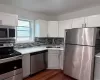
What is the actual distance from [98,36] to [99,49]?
1.25 feet

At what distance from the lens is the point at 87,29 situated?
7.61 feet

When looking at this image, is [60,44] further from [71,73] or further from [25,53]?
[25,53]

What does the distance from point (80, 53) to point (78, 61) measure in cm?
25

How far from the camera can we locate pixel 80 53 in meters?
2.49

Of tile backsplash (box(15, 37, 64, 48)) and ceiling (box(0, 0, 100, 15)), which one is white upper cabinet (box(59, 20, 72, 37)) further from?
ceiling (box(0, 0, 100, 15))

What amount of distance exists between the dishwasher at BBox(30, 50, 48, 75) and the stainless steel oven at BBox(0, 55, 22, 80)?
1.83 ft

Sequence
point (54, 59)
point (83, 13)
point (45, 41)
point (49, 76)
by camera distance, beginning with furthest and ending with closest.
Result: point (45, 41) → point (54, 59) → point (83, 13) → point (49, 76)

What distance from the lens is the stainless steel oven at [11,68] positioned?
6.89 ft

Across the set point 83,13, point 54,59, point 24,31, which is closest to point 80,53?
point 54,59

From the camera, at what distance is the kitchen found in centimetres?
227

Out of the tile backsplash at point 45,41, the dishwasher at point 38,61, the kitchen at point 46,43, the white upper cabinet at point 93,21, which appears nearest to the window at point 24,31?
the kitchen at point 46,43

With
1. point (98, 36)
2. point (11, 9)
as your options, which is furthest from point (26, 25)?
point (98, 36)

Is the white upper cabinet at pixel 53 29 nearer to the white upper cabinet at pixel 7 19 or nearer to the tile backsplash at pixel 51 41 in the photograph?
the tile backsplash at pixel 51 41

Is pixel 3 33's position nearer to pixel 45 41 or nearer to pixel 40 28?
pixel 40 28
